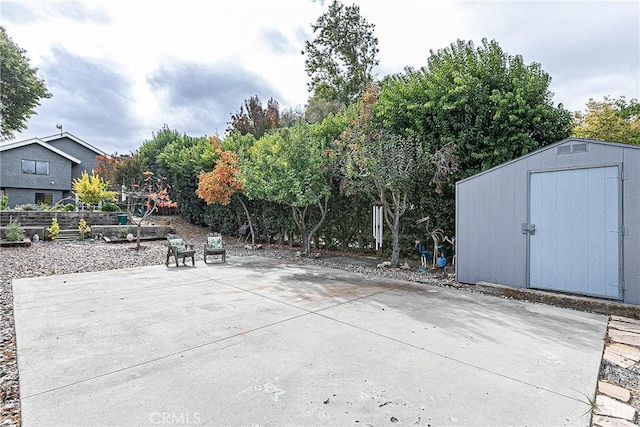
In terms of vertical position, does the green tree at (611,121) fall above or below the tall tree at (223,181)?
above

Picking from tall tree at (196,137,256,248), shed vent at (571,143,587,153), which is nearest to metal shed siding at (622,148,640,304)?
shed vent at (571,143,587,153)

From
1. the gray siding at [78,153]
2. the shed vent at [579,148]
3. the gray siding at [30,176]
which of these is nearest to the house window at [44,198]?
the gray siding at [30,176]

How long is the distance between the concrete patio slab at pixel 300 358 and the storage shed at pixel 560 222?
631 mm

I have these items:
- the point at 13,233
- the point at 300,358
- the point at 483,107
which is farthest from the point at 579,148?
the point at 13,233

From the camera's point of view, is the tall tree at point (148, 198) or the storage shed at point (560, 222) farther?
the tall tree at point (148, 198)

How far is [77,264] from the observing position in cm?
792

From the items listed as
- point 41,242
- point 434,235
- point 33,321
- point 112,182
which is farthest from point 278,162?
point 112,182

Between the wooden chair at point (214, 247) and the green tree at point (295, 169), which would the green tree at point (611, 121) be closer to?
the green tree at point (295, 169)

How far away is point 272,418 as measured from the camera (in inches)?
82.4

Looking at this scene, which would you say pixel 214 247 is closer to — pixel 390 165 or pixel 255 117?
pixel 390 165

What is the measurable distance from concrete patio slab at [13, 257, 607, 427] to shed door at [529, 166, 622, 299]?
1.93ft

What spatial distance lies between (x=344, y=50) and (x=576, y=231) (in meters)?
19.0

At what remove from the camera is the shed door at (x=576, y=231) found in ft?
14.9

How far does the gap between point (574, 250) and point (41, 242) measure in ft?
49.5
